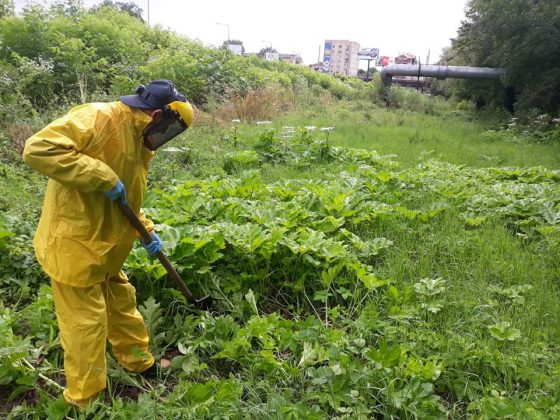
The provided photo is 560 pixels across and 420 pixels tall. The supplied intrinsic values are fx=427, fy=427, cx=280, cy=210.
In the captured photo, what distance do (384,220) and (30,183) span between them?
13.8 feet

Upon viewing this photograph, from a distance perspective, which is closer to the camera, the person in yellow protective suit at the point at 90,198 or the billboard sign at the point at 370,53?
the person in yellow protective suit at the point at 90,198

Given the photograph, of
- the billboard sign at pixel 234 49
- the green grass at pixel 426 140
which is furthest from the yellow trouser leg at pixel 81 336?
the billboard sign at pixel 234 49

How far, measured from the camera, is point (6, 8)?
12023 mm

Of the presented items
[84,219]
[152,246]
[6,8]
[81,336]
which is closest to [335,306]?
[152,246]

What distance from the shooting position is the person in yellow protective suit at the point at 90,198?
6.51 feet

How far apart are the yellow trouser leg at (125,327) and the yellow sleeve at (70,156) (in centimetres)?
78

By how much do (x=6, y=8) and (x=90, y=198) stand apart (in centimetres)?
1322

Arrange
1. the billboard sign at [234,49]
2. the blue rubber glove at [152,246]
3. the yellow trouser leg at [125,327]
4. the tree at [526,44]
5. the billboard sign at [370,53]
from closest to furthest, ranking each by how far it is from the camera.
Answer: the blue rubber glove at [152,246], the yellow trouser leg at [125,327], the tree at [526,44], the billboard sign at [234,49], the billboard sign at [370,53]

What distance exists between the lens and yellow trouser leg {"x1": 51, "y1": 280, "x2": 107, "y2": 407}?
217cm

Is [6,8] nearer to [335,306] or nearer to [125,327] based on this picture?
[125,327]

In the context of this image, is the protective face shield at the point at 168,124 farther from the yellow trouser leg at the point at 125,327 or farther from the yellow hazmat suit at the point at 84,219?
the yellow trouser leg at the point at 125,327

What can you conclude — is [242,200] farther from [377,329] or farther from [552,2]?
[552,2]

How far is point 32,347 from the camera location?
2.58 m

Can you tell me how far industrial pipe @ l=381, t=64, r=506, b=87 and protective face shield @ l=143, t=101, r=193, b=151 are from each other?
16479 mm
